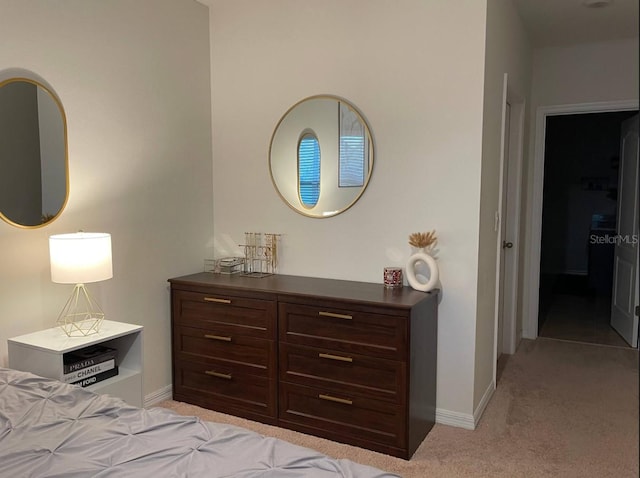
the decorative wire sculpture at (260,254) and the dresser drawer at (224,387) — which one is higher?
Result: the decorative wire sculpture at (260,254)

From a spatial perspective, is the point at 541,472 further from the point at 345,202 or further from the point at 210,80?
the point at 210,80

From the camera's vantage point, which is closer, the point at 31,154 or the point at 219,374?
the point at 31,154

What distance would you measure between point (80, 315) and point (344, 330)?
1361 millimetres

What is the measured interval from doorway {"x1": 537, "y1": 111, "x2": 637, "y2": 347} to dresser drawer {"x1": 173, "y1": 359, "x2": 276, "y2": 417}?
2291mm

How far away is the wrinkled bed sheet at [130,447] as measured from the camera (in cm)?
130

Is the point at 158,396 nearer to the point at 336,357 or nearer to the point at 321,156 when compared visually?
the point at 336,357

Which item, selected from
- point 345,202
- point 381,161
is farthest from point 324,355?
point 381,161

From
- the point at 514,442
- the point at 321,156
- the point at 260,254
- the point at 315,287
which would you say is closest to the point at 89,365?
the point at 315,287

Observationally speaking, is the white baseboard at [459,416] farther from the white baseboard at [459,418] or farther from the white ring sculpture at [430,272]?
the white ring sculpture at [430,272]

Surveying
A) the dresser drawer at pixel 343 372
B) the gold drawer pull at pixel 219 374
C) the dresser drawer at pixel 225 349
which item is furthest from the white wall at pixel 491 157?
the gold drawer pull at pixel 219 374

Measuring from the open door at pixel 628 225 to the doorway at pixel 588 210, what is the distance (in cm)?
1

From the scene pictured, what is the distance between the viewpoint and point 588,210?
59 centimetres

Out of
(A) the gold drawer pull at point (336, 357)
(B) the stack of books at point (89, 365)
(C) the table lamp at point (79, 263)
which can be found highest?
(C) the table lamp at point (79, 263)

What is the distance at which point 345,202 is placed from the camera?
3053 millimetres
